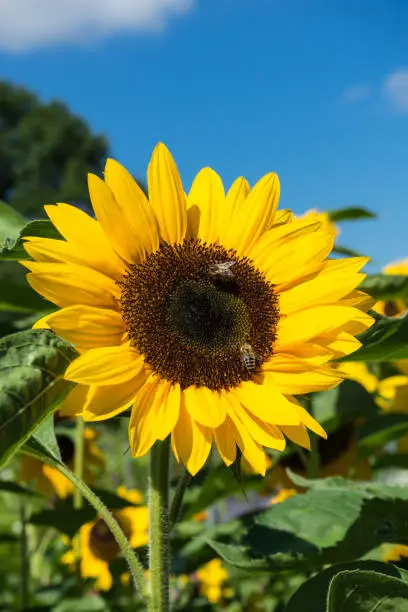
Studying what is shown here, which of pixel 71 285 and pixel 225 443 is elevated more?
pixel 71 285

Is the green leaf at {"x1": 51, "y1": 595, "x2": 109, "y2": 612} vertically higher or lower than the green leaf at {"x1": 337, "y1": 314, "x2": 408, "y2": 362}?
lower

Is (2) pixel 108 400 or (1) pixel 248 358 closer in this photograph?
(2) pixel 108 400

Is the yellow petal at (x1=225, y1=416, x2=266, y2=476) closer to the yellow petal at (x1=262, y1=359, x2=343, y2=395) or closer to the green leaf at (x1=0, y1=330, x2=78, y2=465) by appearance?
the yellow petal at (x1=262, y1=359, x2=343, y2=395)

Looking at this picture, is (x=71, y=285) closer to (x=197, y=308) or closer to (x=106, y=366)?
(x=106, y=366)

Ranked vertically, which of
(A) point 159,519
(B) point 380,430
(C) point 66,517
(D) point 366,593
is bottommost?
(D) point 366,593

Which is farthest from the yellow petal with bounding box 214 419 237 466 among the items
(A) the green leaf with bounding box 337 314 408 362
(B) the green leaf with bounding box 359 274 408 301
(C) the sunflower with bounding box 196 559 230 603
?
(C) the sunflower with bounding box 196 559 230 603

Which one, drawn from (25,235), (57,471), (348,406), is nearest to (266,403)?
(25,235)

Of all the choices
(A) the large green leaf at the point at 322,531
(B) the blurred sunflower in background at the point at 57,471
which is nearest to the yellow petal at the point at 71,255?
(A) the large green leaf at the point at 322,531
